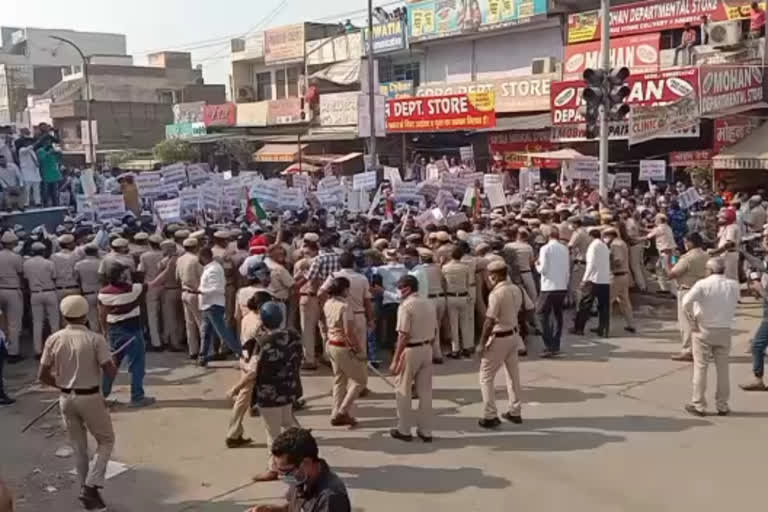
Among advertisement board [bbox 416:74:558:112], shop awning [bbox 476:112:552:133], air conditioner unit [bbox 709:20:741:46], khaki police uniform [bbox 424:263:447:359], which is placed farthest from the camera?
advertisement board [bbox 416:74:558:112]

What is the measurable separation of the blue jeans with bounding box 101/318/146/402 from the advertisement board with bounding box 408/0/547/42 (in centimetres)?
2496

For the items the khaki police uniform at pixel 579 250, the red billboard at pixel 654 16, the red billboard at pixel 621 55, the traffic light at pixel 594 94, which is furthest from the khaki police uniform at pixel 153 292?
the red billboard at pixel 654 16

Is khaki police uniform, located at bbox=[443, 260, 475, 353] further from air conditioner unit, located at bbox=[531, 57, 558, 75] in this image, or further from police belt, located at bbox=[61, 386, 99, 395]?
air conditioner unit, located at bbox=[531, 57, 558, 75]

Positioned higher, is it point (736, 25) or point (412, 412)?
point (736, 25)

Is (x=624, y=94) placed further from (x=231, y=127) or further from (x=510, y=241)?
(x=231, y=127)

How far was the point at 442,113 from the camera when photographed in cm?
3019

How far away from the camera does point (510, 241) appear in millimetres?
12859

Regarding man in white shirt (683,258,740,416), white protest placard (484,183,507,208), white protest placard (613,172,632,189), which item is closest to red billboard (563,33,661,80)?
white protest placard (613,172,632,189)

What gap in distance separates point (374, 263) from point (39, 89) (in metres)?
67.8

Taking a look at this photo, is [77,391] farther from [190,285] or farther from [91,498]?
[190,285]

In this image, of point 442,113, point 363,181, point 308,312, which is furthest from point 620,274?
point 442,113

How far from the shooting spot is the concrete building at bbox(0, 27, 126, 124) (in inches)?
2751

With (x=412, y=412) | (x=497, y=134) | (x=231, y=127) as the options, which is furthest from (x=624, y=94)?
(x=231, y=127)

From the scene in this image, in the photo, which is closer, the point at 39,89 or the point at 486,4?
the point at 486,4
